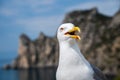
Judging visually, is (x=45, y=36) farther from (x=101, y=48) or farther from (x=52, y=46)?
(x=101, y=48)

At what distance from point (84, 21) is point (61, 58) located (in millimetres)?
126211

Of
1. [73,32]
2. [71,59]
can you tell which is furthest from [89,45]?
[71,59]

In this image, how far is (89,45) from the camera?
122875 mm

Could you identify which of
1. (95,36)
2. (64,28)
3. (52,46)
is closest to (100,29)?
(95,36)

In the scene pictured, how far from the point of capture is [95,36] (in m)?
123

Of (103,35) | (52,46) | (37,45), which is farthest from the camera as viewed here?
(37,45)

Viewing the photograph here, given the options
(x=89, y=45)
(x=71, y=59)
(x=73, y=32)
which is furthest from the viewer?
(x=89, y=45)

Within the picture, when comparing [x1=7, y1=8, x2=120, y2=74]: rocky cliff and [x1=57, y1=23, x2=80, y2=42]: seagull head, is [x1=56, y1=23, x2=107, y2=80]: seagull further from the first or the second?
[x1=7, y1=8, x2=120, y2=74]: rocky cliff

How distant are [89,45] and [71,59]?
118m

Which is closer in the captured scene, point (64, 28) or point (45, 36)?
point (64, 28)

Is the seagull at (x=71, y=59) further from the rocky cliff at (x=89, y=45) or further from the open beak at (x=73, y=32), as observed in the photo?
the rocky cliff at (x=89, y=45)

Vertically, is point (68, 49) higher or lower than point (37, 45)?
higher

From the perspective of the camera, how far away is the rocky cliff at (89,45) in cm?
9905

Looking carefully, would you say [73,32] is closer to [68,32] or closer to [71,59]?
[68,32]
